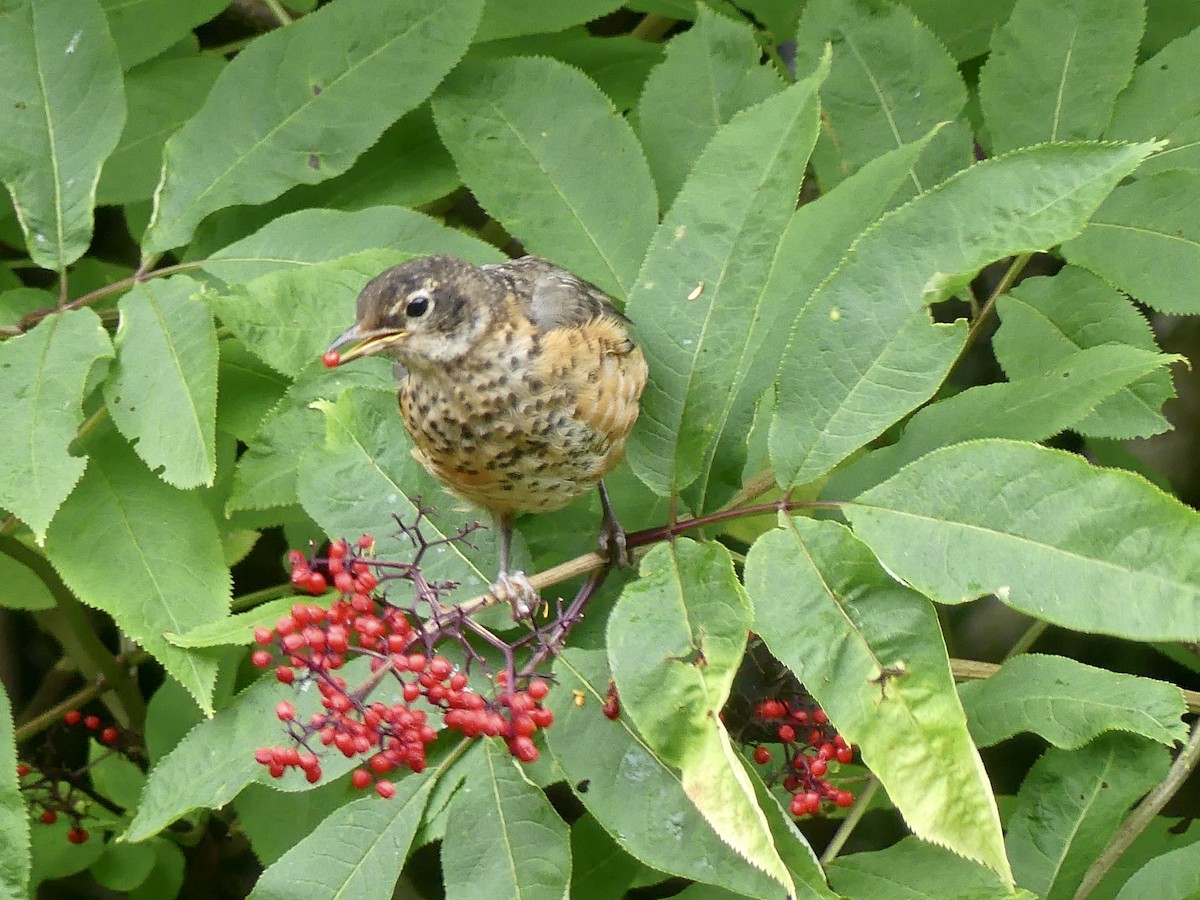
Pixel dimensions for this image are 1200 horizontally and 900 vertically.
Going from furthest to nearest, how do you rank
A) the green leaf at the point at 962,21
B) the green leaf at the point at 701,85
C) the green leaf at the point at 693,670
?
the green leaf at the point at 962,21 < the green leaf at the point at 701,85 < the green leaf at the point at 693,670

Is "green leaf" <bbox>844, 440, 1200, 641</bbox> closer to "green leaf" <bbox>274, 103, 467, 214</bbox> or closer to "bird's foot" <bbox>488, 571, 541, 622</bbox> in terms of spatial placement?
"bird's foot" <bbox>488, 571, 541, 622</bbox>

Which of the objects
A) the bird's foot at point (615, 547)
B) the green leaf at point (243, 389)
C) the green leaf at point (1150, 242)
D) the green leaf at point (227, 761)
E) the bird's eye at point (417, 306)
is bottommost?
the green leaf at point (227, 761)

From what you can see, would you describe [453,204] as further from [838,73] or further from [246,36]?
[838,73]

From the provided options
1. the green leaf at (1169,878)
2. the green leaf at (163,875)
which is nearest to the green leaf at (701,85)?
the green leaf at (1169,878)

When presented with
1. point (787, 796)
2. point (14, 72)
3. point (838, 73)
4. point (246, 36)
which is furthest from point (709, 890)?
point (246, 36)

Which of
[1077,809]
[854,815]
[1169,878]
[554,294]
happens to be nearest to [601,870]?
[854,815]

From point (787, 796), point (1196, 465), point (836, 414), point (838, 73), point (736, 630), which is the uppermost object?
point (838, 73)

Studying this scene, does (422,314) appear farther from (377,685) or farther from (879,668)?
(879,668)

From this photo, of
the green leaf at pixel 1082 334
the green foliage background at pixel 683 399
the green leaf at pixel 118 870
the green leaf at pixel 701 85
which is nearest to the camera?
the green foliage background at pixel 683 399

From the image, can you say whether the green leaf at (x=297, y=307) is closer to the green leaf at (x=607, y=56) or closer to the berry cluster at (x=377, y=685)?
the berry cluster at (x=377, y=685)
